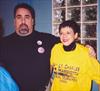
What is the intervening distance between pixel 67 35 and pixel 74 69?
225 millimetres

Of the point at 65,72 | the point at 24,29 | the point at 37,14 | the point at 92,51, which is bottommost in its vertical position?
the point at 65,72

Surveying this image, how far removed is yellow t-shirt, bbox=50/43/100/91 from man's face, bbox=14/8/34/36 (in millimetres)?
233

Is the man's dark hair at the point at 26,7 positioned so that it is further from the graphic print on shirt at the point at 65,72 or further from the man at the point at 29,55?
the graphic print on shirt at the point at 65,72

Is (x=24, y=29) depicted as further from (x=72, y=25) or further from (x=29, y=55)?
(x=72, y=25)

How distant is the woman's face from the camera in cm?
141

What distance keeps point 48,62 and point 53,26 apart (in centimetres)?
25

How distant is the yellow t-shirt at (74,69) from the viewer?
139 centimetres

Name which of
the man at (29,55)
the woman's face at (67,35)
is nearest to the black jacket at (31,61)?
the man at (29,55)

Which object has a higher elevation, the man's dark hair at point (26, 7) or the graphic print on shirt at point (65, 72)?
the man's dark hair at point (26, 7)

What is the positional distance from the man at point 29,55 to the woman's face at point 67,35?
0.10 metres

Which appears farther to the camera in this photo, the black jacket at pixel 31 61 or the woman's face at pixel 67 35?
the black jacket at pixel 31 61

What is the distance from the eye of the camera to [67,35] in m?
1.42

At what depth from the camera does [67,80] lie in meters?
1.44

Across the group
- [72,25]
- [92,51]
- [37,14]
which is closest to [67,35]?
[72,25]
